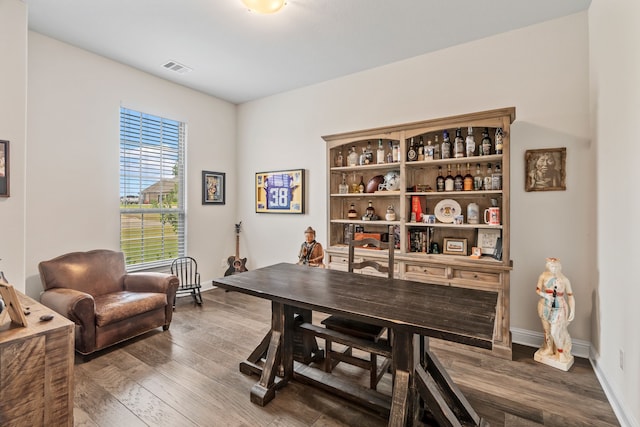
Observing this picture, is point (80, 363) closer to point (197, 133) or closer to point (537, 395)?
point (197, 133)

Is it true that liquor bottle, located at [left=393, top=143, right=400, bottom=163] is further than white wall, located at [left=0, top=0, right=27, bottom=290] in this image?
Answer: Yes

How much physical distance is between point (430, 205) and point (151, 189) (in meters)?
3.62

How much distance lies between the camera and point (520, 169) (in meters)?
2.98

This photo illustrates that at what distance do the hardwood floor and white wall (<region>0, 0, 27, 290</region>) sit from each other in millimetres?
→ 1046

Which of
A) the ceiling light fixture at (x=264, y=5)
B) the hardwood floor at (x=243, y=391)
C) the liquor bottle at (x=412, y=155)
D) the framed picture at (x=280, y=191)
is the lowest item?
the hardwood floor at (x=243, y=391)

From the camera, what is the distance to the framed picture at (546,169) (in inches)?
110

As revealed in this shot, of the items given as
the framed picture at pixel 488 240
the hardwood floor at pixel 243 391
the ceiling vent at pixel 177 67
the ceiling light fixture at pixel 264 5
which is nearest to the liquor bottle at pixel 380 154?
the framed picture at pixel 488 240

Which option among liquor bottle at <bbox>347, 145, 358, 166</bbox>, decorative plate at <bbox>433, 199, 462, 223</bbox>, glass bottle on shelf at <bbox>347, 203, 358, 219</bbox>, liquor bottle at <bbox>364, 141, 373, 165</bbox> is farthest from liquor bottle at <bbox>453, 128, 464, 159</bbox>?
glass bottle on shelf at <bbox>347, 203, 358, 219</bbox>

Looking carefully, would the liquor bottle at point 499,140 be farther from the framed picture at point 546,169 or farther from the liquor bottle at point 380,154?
the liquor bottle at point 380,154

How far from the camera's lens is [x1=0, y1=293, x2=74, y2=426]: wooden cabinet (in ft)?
4.34

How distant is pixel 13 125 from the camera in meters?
2.56

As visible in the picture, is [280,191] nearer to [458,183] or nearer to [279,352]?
[458,183]

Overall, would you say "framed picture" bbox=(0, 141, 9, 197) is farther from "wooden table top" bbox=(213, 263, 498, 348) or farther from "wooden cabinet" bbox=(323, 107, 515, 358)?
"wooden cabinet" bbox=(323, 107, 515, 358)

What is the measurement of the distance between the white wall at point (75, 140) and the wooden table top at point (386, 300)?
2.31 metres
